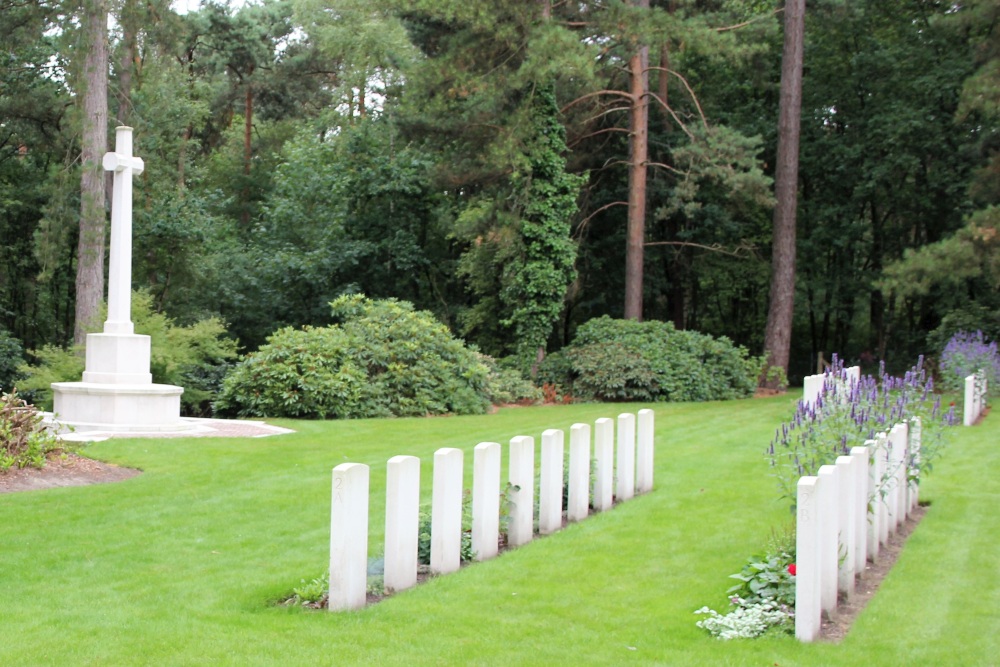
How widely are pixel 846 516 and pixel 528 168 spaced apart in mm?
17545

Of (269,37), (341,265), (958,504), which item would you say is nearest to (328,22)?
(269,37)

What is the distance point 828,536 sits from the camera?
5539 mm

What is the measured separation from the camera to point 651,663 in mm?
4805

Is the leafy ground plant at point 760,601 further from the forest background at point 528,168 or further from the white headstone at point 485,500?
the forest background at point 528,168

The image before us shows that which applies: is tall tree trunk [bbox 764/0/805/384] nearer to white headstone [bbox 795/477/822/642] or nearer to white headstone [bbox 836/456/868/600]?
white headstone [bbox 836/456/868/600]

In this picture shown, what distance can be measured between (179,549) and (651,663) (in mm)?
3695

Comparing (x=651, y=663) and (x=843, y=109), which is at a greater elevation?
(x=843, y=109)

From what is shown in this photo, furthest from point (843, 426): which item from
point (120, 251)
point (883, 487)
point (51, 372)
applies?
point (51, 372)

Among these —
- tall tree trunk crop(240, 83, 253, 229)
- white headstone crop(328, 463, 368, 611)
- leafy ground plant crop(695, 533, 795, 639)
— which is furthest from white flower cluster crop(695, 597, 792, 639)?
tall tree trunk crop(240, 83, 253, 229)

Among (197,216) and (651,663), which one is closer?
(651,663)

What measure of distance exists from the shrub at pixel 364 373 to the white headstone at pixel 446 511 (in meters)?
10.4

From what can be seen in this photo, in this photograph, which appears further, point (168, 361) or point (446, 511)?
point (168, 361)

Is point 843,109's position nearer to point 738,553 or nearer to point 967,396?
point 967,396

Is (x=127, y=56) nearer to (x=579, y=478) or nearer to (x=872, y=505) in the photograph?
(x=579, y=478)
